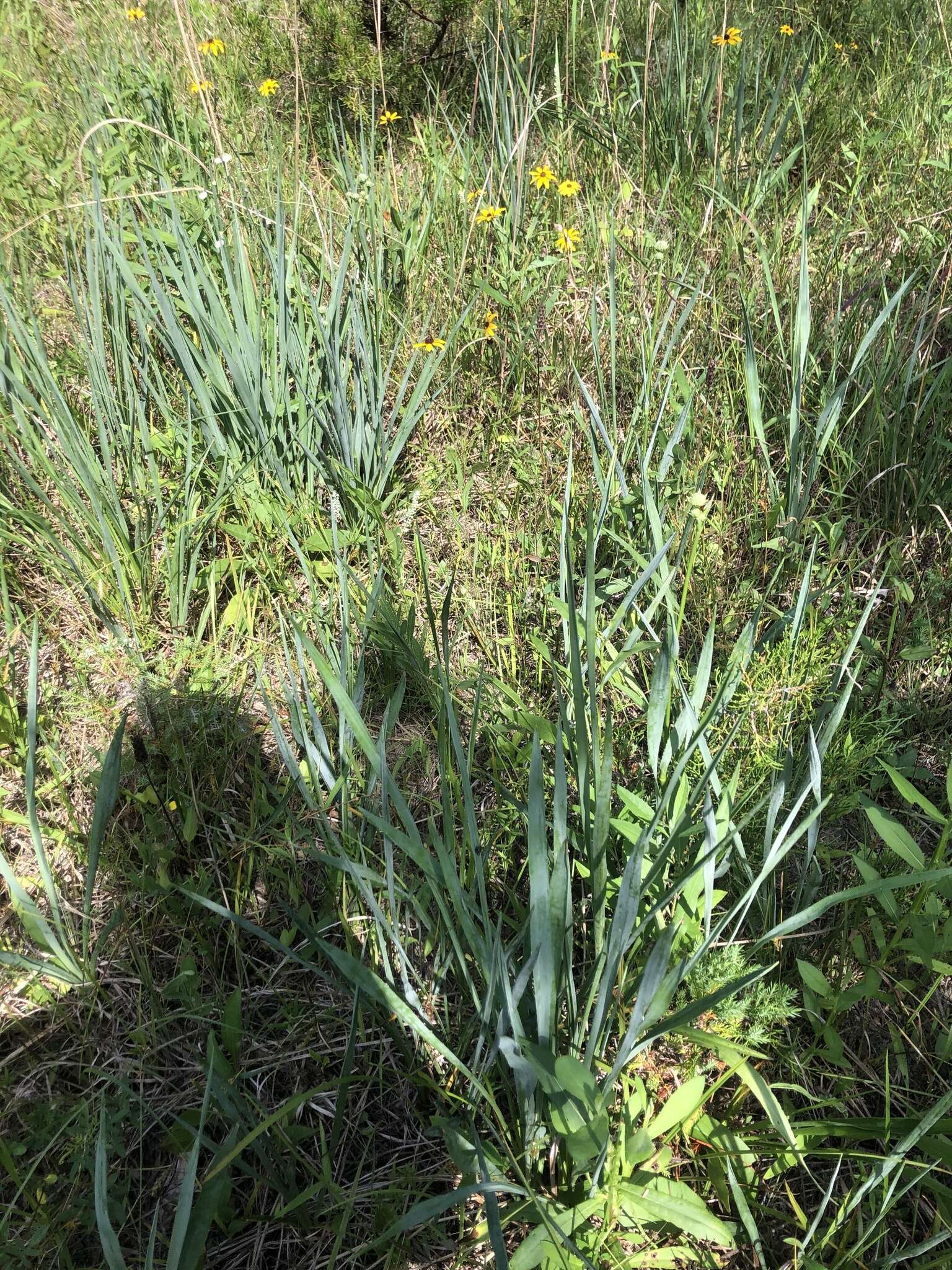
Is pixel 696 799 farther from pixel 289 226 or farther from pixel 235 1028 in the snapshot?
pixel 289 226

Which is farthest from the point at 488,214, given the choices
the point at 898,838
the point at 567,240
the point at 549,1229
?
the point at 549,1229

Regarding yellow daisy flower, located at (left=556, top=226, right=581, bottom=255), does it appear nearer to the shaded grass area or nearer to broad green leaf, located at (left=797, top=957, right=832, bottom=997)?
the shaded grass area

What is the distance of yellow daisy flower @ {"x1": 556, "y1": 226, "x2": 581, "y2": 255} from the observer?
7.39ft

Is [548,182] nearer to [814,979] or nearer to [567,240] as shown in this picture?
[567,240]

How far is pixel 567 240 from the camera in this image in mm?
2238

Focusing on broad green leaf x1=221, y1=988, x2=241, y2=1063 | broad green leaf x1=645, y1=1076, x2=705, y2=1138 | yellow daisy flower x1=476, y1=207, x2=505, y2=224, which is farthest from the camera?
yellow daisy flower x1=476, y1=207, x2=505, y2=224

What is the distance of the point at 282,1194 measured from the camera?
3.26ft

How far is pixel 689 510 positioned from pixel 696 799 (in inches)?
32.5

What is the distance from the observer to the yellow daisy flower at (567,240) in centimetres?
225

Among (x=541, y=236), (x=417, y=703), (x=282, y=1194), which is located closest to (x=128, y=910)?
(x=282, y=1194)

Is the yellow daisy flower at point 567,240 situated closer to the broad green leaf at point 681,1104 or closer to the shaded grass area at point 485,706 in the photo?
the shaded grass area at point 485,706

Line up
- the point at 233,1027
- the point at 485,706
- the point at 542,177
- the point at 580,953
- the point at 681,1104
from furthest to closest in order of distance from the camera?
the point at 542,177 < the point at 485,706 < the point at 580,953 < the point at 233,1027 < the point at 681,1104

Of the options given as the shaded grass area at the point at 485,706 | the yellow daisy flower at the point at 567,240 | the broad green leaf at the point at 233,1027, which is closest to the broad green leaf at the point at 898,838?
the shaded grass area at the point at 485,706

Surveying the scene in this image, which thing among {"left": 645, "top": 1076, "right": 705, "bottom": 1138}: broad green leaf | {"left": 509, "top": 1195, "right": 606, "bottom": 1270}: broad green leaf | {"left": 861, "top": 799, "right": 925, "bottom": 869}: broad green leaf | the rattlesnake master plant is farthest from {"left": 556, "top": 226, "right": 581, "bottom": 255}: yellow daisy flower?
{"left": 509, "top": 1195, "right": 606, "bottom": 1270}: broad green leaf
